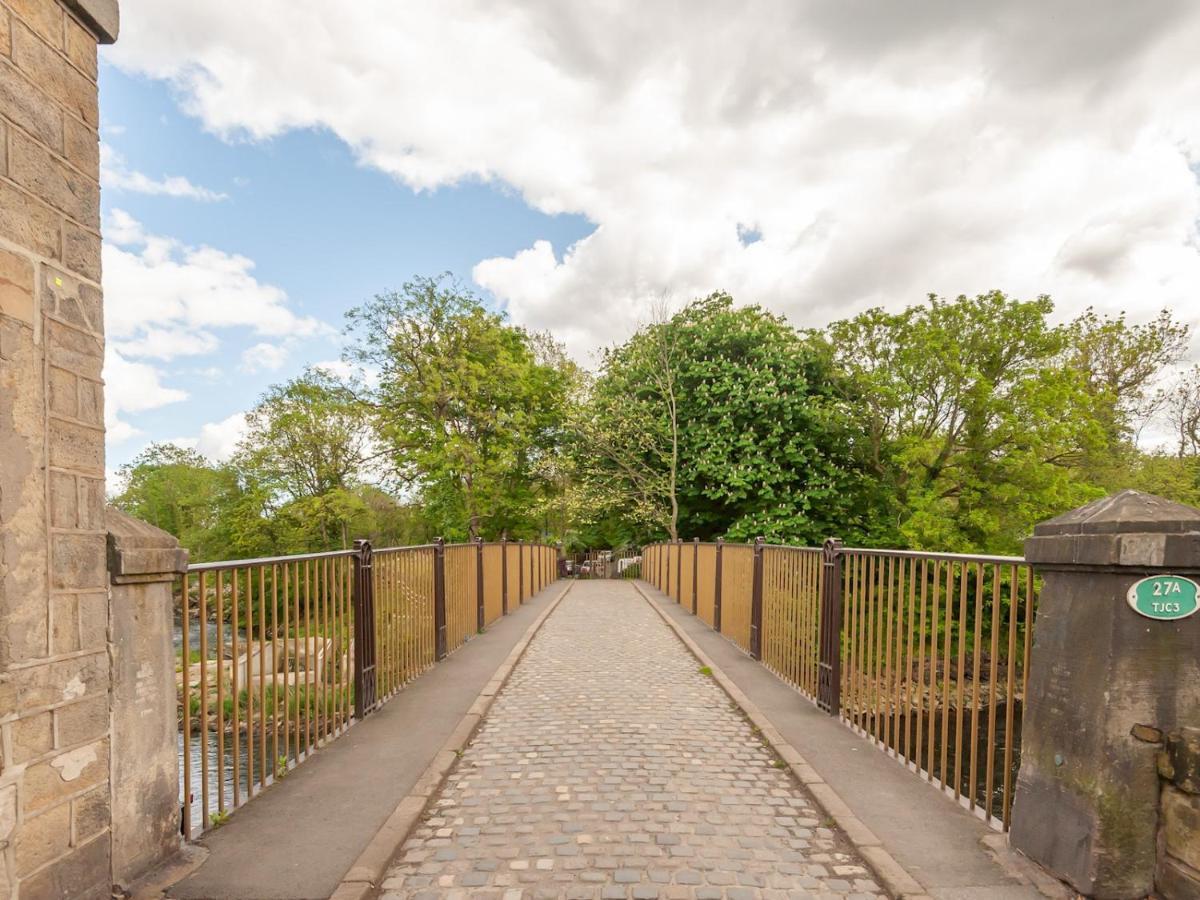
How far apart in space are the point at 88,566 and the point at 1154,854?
4594 millimetres

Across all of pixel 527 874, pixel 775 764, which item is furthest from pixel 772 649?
pixel 527 874

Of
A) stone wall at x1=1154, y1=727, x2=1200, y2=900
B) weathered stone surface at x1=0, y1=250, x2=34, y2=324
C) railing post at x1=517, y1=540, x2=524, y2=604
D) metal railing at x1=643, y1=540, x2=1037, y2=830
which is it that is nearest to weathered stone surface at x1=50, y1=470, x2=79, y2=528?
weathered stone surface at x1=0, y1=250, x2=34, y2=324

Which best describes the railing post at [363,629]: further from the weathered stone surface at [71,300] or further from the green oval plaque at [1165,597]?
the green oval plaque at [1165,597]

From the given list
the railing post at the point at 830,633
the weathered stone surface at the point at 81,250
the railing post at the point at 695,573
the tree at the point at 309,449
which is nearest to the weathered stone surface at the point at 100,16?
the weathered stone surface at the point at 81,250

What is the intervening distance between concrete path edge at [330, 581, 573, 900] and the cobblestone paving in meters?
0.07

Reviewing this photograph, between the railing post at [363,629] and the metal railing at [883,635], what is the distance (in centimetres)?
410

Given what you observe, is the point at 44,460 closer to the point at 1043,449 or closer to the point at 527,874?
the point at 527,874

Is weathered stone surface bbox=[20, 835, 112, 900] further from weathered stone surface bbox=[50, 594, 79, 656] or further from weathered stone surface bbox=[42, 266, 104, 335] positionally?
weathered stone surface bbox=[42, 266, 104, 335]

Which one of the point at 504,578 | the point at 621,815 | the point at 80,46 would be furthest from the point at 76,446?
the point at 504,578

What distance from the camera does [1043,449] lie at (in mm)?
17516

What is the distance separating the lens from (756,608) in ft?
26.3

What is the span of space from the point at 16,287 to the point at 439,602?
6162mm

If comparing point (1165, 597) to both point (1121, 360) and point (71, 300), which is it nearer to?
point (71, 300)

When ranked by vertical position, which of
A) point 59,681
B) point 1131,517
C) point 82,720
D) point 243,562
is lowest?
point 82,720
